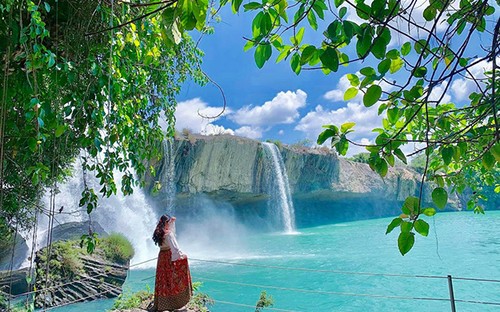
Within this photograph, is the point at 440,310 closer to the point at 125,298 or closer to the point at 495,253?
the point at 125,298

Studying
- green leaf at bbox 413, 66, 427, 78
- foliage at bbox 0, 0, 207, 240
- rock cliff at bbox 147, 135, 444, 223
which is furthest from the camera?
rock cliff at bbox 147, 135, 444, 223

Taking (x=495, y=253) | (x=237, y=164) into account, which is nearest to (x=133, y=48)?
(x=495, y=253)

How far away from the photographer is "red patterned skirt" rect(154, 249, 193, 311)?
3377 mm

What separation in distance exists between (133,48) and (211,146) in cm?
1378

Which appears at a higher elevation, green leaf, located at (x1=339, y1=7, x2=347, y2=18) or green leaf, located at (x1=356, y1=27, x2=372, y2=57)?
green leaf, located at (x1=339, y1=7, x2=347, y2=18)

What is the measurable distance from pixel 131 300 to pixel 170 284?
0.67 metres

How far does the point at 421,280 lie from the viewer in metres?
6.77

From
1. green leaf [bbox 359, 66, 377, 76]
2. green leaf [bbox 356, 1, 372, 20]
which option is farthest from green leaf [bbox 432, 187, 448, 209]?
green leaf [bbox 356, 1, 372, 20]

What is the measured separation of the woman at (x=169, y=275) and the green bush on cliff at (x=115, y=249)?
14.6 ft

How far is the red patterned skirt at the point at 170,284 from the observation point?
3.38m

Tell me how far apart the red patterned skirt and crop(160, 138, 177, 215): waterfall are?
10669mm

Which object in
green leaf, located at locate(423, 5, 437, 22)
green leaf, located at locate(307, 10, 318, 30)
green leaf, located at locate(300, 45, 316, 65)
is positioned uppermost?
green leaf, located at locate(423, 5, 437, 22)

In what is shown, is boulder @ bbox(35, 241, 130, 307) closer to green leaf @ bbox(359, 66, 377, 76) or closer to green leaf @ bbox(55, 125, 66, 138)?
green leaf @ bbox(55, 125, 66, 138)

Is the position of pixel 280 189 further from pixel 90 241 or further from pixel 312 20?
pixel 312 20
